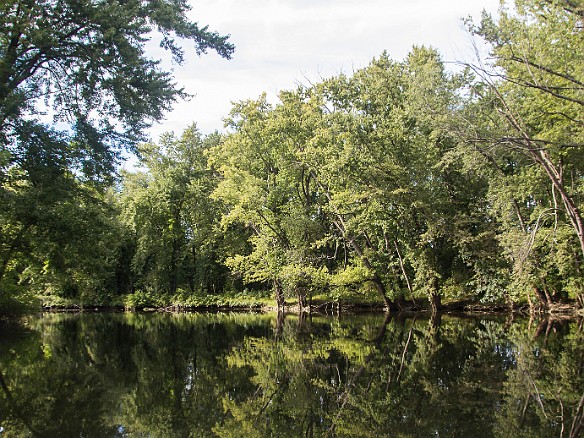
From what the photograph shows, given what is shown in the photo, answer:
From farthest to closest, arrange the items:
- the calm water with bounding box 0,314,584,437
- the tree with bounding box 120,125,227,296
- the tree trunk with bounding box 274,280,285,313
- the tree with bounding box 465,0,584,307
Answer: the tree with bounding box 120,125,227,296 < the tree trunk with bounding box 274,280,285,313 < the tree with bounding box 465,0,584,307 < the calm water with bounding box 0,314,584,437

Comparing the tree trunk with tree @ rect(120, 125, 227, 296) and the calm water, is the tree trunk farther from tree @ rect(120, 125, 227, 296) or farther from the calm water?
the calm water

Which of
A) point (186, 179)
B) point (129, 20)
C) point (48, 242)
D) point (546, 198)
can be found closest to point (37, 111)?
point (129, 20)

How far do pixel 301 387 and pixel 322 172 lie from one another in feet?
61.1

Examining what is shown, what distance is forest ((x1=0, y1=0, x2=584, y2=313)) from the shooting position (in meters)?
15.2

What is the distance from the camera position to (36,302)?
2484 cm

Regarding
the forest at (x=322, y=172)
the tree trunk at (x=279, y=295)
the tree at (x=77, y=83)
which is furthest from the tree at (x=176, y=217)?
the tree at (x=77, y=83)

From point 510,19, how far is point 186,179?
28019 millimetres

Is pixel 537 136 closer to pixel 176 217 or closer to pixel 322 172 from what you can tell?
pixel 322 172

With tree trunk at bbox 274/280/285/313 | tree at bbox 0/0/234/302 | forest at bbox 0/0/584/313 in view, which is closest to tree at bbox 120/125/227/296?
forest at bbox 0/0/584/313

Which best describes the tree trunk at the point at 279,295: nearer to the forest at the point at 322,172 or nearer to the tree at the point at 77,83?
the forest at the point at 322,172

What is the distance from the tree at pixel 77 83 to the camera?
574 inches

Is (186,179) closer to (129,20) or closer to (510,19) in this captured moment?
(129,20)

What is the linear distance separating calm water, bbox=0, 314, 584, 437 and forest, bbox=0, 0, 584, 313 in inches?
190

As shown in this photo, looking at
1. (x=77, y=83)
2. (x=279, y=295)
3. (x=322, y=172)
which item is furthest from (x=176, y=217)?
(x=77, y=83)
